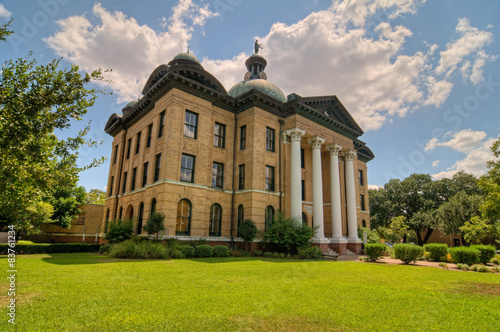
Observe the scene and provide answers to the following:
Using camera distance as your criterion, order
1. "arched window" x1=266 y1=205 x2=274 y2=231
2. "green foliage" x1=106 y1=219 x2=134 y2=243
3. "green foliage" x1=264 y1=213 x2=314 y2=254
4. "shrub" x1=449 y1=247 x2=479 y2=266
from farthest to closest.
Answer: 1. "arched window" x1=266 y1=205 x2=274 y2=231
2. "green foliage" x1=264 y1=213 x2=314 y2=254
3. "green foliage" x1=106 y1=219 x2=134 y2=243
4. "shrub" x1=449 y1=247 x2=479 y2=266

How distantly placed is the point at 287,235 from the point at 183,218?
7.63 metres

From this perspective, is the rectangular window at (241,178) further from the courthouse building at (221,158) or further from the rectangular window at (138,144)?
the rectangular window at (138,144)

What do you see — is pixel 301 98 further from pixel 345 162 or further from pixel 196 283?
pixel 196 283

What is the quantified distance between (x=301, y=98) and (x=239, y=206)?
1109cm

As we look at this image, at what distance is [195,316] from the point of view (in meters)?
5.31

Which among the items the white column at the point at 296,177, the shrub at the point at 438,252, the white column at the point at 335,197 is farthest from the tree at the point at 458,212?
the white column at the point at 296,177

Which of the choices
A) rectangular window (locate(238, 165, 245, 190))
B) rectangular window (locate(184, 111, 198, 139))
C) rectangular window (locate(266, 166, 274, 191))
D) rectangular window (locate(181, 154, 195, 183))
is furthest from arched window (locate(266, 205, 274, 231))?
→ rectangular window (locate(184, 111, 198, 139))

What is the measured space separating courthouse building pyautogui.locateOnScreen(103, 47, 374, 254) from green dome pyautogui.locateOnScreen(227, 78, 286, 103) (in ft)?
0.53

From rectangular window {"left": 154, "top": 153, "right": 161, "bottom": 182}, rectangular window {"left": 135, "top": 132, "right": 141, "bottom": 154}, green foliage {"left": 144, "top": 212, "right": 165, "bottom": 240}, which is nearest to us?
green foliage {"left": 144, "top": 212, "right": 165, "bottom": 240}

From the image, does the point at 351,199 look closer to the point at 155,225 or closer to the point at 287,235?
the point at 287,235

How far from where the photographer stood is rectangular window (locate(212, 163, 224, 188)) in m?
22.8

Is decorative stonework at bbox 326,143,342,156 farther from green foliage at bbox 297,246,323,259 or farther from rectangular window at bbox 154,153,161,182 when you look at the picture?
rectangular window at bbox 154,153,161,182

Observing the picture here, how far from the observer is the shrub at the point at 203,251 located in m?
17.7

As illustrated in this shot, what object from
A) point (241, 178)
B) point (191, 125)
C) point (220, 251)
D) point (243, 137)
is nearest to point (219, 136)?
point (243, 137)
